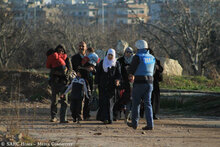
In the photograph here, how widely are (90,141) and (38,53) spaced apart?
27805 millimetres

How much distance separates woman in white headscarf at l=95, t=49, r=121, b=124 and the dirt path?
277mm

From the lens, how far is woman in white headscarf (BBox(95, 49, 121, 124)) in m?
11.9

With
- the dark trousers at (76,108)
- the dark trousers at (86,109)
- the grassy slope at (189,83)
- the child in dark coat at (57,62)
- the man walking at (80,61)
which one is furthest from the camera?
the grassy slope at (189,83)

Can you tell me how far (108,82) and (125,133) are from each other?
1900 millimetres

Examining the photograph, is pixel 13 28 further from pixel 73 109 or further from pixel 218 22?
pixel 73 109

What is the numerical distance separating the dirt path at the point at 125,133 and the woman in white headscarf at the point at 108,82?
0.28 meters

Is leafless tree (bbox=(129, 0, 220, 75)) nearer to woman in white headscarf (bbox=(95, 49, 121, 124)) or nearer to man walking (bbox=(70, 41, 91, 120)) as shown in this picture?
man walking (bbox=(70, 41, 91, 120))

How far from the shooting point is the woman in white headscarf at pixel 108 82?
11.9 m

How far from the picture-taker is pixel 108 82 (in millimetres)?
11977

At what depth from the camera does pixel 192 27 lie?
31219mm

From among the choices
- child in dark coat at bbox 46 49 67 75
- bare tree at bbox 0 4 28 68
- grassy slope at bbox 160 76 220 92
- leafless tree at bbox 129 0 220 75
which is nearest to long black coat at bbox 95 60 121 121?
child in dark coat at bbox 46 49 67 75

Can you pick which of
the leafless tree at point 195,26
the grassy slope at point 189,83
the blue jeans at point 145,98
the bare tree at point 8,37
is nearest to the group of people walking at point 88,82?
the blue jeans at point 145,98

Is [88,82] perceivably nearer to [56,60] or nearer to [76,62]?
[76,62]

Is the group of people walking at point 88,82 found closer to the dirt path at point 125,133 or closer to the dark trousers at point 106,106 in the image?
the dark trousers at point 106,106
